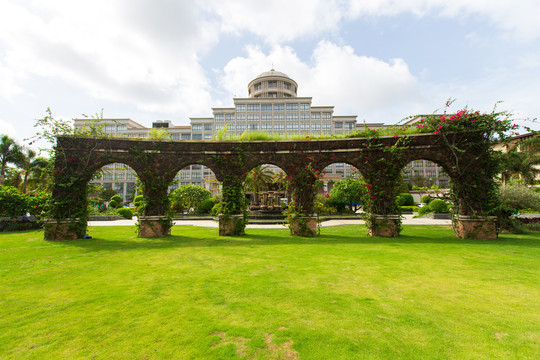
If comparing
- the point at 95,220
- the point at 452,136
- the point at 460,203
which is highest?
the point at 452,136

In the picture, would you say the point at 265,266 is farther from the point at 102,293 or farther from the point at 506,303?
the point at 506,303

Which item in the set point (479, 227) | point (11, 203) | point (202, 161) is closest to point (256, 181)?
point (202, 161)

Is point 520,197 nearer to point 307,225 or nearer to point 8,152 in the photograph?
point 307,225

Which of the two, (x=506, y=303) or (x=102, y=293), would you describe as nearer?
(x=506, y=303)

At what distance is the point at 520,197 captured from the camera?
572 inches

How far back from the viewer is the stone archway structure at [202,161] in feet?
35.9

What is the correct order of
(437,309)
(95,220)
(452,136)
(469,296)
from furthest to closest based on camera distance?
(95,220), (452,136), (469,296), (437,309)

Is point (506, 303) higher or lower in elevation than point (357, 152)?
lower

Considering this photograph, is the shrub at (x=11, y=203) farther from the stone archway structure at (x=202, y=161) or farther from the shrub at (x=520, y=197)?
the shrub at (x=520, y=197)

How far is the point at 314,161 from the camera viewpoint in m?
11.7

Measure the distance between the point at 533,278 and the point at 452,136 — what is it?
7.33 metres

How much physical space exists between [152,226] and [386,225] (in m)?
10.9

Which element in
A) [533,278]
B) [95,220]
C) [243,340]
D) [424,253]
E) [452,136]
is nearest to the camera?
[243,340]

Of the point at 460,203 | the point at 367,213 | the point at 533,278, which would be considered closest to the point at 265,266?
the point at 533,278
